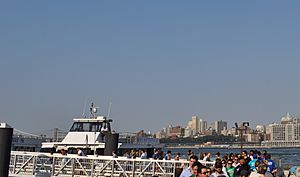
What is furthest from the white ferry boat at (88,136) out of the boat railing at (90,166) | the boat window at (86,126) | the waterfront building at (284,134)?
the waterfront building at (284,134)

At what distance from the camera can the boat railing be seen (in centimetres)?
1872

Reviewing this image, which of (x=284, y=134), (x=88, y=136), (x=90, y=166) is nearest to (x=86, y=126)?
(x=88, y=136)

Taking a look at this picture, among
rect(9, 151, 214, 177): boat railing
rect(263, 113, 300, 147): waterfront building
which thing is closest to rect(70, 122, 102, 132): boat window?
rect(9, 151, 214, 177): boat railing

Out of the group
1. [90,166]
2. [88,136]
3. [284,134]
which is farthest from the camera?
[284,134]

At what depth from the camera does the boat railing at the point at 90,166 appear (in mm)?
18719

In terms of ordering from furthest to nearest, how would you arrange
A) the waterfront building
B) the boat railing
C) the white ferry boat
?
the waterfront building, the white ferry boat, the boat railing

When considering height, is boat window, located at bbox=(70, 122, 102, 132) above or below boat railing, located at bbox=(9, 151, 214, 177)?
above

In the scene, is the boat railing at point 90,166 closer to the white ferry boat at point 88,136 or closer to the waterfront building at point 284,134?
the white ferry boat at point 88,136

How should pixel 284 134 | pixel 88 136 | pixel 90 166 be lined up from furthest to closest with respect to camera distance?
pixel 284 134, pixel 88 136, pixel 90 166

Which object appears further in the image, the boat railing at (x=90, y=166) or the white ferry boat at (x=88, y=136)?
the white ferry boat at (x=88, y=136)

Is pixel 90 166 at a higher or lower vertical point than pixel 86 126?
lower

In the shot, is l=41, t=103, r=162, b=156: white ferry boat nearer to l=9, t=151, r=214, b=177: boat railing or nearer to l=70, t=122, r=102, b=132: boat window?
l=70, t=122, r=102, b=132: boat window

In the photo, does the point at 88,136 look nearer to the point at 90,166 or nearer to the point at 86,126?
the point at 86,126

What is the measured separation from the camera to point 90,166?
19.9m
